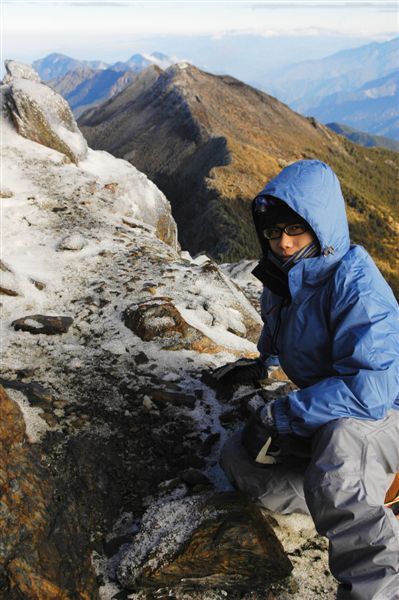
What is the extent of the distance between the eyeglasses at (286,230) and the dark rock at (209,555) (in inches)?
99.1

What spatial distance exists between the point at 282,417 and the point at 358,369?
77cm

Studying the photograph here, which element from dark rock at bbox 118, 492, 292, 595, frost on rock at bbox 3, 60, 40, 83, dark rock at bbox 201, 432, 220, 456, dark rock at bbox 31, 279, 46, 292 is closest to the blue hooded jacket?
dark rock at bbox 118, 492, 292, 595

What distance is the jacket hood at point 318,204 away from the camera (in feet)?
13.7

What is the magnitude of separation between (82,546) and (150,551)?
62 cm

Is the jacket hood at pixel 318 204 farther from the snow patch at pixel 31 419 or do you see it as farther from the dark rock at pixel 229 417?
the snow patch at pixel 31 419

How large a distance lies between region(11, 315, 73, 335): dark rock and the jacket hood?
4.73 m

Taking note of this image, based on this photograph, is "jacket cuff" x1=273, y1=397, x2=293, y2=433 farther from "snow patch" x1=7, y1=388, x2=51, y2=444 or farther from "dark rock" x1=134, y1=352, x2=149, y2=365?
"dark rock" x1=134, y1=352, x2=149, y2=365

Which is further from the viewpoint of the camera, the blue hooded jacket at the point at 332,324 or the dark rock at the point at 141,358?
the dark rock at the point at 141,358

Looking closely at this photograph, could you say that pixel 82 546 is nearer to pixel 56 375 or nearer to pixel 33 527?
pixel 33 527

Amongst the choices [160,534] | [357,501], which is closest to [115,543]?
[160,534]

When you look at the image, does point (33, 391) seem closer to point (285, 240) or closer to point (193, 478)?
point (193, 478)

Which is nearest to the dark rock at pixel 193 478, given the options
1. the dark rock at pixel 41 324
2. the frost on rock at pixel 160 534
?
the frost on rock at pixel 160 534

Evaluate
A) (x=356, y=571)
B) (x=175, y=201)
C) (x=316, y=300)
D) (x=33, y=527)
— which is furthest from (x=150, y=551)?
(x=175, y=201)

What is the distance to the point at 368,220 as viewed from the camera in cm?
12488
